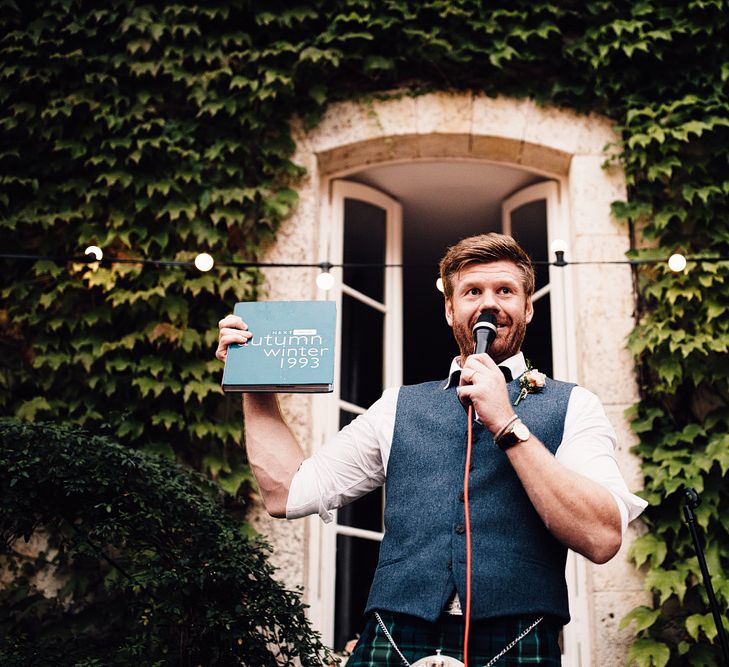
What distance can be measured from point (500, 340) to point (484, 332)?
0.15 metres

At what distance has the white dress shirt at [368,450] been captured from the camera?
200cm

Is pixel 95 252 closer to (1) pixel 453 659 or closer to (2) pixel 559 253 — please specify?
(2) pixel 559 253

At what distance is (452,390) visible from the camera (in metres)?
2.20

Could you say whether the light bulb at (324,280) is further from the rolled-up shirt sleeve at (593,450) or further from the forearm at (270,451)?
the rolled-up shirt sleeve at (593,450)

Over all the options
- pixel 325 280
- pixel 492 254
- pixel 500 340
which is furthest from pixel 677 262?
pixel 500 340

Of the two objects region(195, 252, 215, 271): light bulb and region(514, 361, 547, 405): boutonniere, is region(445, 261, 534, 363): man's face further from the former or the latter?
region(195, 252, 215, 271): light bulb

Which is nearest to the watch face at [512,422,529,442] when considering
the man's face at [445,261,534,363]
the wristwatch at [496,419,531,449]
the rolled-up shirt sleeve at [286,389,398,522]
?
the wristwatch at [496,419,531,449]

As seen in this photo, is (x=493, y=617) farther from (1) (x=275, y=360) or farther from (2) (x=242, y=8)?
(2) (x=242, y=8)

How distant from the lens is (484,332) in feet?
6.69

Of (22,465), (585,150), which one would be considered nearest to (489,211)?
(585,150)

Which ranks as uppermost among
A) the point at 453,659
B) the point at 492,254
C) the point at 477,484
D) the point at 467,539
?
the point at 492,254

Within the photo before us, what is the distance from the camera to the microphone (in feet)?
6.58

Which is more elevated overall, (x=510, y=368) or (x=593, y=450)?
(x=510, y=368)

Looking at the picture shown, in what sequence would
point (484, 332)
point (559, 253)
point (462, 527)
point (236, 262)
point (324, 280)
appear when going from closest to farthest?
1. point (462, 527)
2. point (484, 332)
3. point (559, 253)
4. point (324, 280)
5. point (236, 262)
